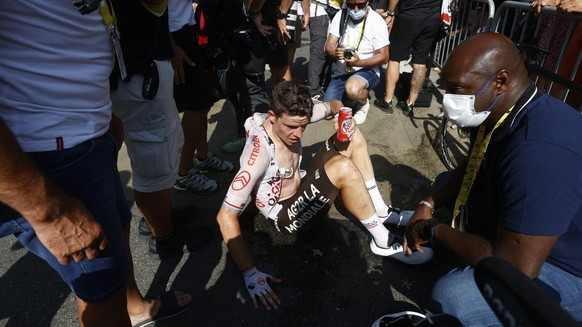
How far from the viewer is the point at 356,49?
12.8 feet

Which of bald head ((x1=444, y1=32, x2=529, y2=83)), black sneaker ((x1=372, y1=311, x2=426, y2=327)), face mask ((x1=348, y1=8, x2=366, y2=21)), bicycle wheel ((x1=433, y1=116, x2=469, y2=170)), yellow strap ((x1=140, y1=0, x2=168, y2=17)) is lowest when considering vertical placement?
bicycle wheel ((x1=433, y1=116, x2=469, y2=170))

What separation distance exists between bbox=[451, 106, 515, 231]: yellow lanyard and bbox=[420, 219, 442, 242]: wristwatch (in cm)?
28

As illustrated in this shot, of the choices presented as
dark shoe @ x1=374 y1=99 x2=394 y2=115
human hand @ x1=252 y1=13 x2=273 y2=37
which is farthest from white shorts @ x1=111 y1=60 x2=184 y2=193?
dark shoe @ x1=374 y1=99 x2=394 y2=115

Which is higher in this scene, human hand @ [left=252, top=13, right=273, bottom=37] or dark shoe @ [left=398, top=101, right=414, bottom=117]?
human hand @ [left=252, top=13, right=273, bottom=37]

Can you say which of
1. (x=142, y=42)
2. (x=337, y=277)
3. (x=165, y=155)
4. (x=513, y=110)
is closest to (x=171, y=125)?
(x=165, y=155)

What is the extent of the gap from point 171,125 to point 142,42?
46 cm

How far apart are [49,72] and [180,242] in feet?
5.20

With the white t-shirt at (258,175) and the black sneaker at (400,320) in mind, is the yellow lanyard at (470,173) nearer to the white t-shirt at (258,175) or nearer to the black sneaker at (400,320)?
the black sneaker at (400,320)

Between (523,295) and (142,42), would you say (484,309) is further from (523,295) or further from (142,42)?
(142,42)

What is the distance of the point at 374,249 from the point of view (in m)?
2.38

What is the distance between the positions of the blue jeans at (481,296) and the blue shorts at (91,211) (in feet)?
4.61

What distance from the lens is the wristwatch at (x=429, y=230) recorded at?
1749mm

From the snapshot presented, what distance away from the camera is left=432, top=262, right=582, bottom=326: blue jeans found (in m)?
1.48

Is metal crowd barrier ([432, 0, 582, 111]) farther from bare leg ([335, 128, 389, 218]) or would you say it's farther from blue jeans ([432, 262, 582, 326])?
bare leg ([335, 128, 389, 218])
